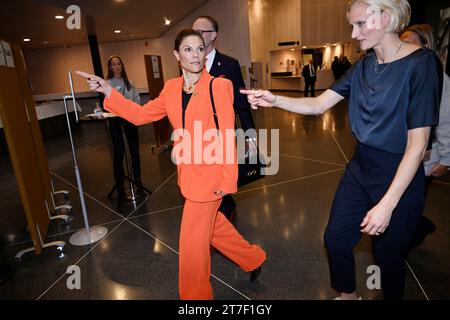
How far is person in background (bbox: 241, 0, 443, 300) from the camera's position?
1368mm

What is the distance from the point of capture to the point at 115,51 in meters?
19.7

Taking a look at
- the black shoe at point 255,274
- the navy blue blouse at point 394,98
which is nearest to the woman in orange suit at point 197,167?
the black shoe at point 255,274

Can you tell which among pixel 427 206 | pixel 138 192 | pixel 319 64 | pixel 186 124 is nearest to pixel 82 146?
pixel 138 192

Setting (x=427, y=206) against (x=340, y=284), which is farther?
(x=427, y=206)

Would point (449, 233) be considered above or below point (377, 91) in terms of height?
below

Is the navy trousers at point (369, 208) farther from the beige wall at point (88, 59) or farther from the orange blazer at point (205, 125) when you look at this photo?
the beige wall at point (88, 59)

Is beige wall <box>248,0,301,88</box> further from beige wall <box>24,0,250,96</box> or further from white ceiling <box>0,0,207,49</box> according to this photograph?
white ceiling <box>0,0,207,49</box>

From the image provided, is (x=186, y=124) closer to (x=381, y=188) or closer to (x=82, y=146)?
(x=381, y=188)

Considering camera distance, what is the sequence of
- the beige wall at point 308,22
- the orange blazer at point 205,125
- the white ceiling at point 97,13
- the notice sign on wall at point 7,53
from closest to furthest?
1. the orange blazer at point 205,125
2. the notice sign on wall at point 7,53
3. the white ceiling at point 97,13
4. the beige wall at point 308,22

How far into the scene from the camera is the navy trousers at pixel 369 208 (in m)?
1.55

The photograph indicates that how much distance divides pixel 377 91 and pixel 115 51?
2089 centimetres

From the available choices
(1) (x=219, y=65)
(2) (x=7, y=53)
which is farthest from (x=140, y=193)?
(1) (x=219, y=65)

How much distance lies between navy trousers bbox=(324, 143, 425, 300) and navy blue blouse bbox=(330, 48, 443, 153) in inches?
3.8

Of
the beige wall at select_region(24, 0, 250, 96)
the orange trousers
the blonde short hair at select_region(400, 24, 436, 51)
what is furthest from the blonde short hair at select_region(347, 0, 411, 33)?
the beige wall at select_region(24, 0, 250, 96)
